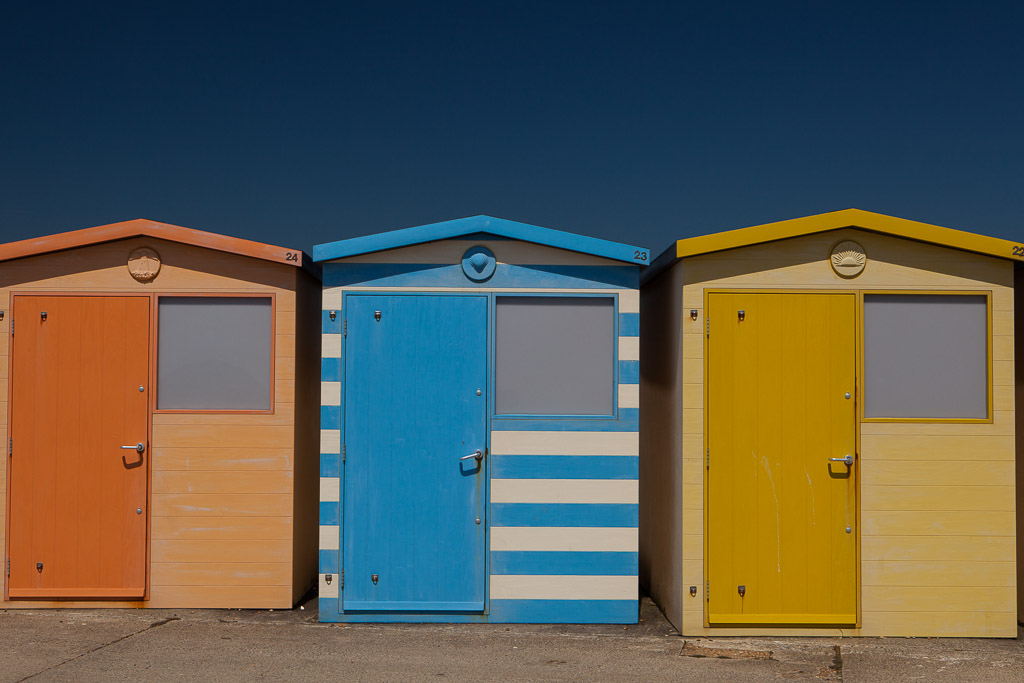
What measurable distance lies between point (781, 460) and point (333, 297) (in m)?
3.34

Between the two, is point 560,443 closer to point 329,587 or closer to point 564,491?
point 564,491

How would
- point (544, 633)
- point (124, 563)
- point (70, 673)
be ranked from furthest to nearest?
point (124, 563) < point (544, 633) < point (70, 673)

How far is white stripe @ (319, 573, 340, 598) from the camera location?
19.5 ft

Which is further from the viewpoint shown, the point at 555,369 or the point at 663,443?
the point at 663,443

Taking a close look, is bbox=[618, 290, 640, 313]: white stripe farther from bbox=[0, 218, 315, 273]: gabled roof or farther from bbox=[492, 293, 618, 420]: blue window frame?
bbox=[0, 218, 315, 273]: gabled roof

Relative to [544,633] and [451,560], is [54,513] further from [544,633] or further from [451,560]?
[544,633]

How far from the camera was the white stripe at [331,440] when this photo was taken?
236 inches

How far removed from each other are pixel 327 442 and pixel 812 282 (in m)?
3.57

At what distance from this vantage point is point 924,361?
5820 millimetres

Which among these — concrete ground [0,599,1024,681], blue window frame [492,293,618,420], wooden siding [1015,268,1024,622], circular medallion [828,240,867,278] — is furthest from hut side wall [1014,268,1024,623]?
blue window frame [492,293,618,420]

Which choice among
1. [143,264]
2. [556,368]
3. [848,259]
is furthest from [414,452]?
[848,259]

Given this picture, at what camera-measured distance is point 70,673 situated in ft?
16.1

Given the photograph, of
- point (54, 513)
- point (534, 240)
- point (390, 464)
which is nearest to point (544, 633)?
point (390, 464)

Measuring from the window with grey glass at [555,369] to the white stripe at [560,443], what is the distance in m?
0.16
